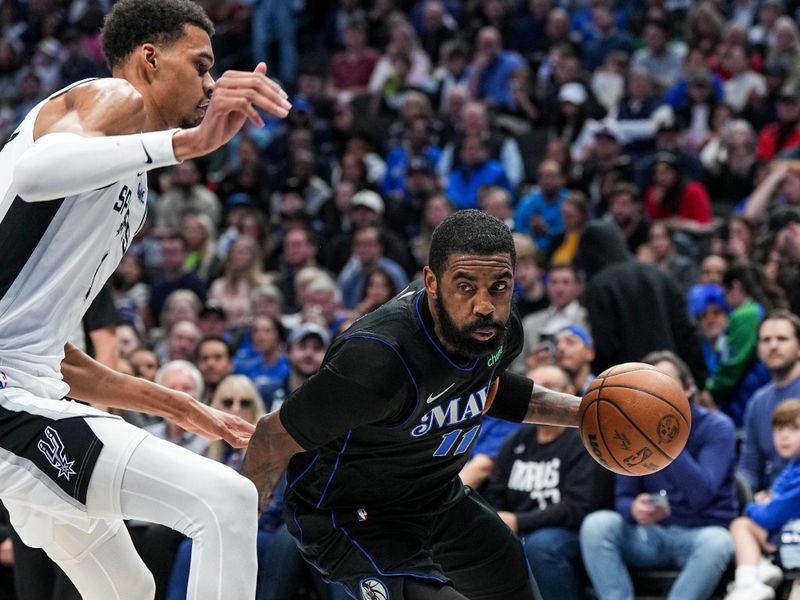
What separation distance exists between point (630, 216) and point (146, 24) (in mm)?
6986

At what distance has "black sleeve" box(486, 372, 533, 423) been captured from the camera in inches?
191

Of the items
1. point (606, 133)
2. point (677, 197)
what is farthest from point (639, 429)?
point (606, 133)

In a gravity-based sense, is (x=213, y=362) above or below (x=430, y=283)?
below

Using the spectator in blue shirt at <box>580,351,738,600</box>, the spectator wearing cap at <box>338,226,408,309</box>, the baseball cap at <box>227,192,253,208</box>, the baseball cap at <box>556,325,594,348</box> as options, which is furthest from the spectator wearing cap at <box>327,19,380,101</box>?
the spectator in blue shirt at <box>580,351,738,600</box>

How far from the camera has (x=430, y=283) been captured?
14.2 ft

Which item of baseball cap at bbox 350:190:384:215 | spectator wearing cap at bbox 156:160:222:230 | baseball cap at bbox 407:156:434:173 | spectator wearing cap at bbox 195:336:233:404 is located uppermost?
spectator wearing cap at bbox 195:336:233:404

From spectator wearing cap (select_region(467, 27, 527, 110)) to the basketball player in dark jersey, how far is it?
966cm

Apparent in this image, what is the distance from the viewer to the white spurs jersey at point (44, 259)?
11.8 ft

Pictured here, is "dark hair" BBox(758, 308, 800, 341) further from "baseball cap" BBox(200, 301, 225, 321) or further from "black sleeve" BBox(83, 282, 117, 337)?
"baseball cap" BBox(200, 301, 225, 321)

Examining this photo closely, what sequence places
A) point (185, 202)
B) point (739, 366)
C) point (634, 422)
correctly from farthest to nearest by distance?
point (185, 202) < point (739, 366) < point (634, 422)

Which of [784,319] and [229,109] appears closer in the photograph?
[229,109]

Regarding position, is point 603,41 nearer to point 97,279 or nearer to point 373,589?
point 373,589

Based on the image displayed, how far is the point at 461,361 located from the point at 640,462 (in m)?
0.86

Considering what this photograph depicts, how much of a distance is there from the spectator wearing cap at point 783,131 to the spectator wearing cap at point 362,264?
3.79 metres
